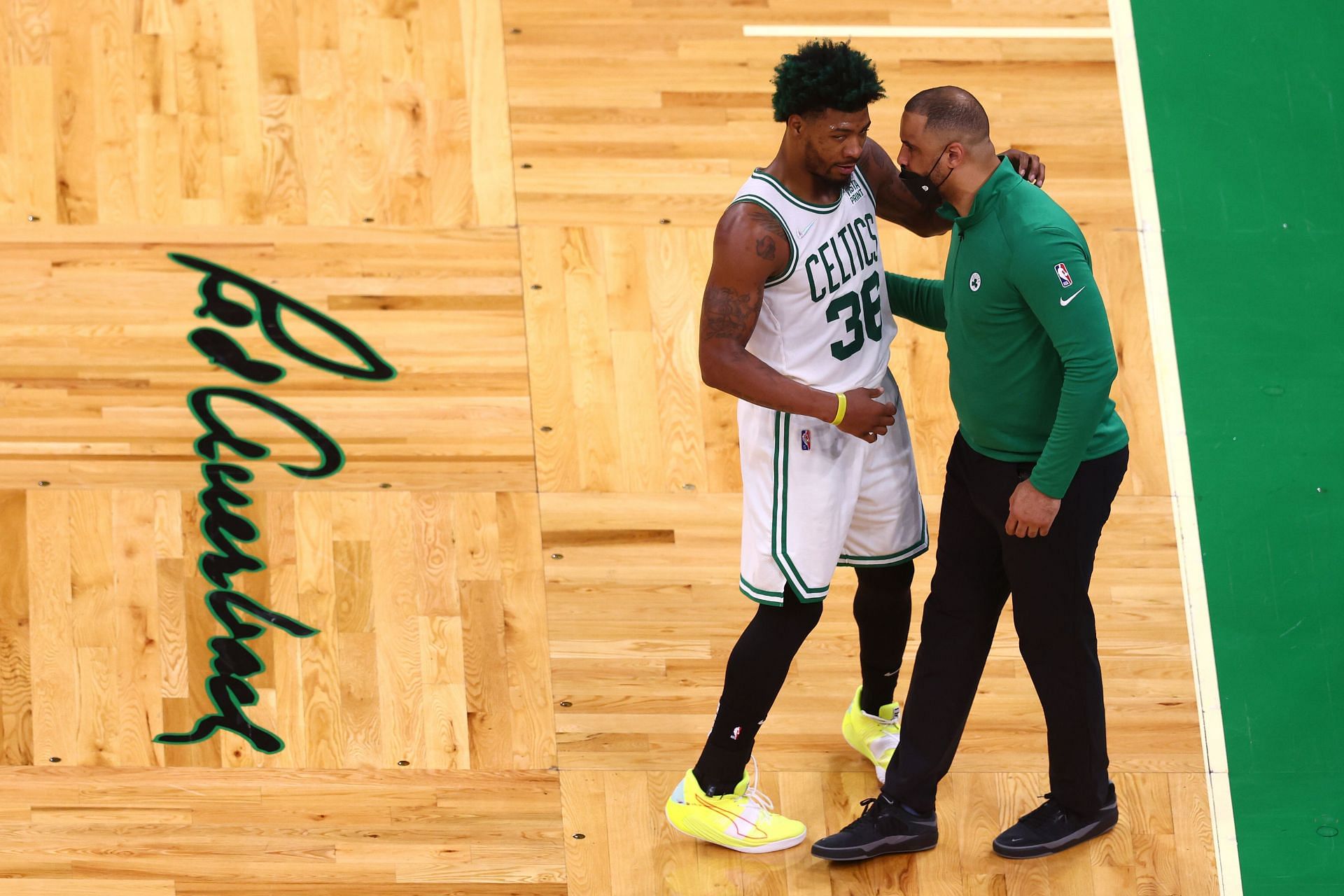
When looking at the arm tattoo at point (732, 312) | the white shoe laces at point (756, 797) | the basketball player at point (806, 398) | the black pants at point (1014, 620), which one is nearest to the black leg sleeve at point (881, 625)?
the basketball player at point (806, 398)

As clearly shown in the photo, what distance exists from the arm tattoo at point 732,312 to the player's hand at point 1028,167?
0.70 m

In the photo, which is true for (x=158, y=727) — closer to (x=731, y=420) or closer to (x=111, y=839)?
(x=111, y=839)

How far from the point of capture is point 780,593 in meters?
4.09

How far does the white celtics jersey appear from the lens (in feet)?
12.8

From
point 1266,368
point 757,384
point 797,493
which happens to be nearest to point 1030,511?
point 797,493

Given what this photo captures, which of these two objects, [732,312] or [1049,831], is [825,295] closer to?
[732,312]

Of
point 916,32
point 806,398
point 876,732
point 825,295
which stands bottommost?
point 876,732

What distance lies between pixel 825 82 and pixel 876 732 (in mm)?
1744

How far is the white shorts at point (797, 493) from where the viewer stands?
4.07m

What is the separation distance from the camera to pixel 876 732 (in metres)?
4.61

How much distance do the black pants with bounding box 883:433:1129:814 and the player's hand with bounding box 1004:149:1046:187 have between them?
0.62 metres

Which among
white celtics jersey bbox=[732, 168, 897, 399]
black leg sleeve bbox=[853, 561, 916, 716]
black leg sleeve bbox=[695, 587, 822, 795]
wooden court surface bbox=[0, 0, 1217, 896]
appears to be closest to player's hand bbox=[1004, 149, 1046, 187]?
white celtics jersey bbox=[732, 168, 897, 399]

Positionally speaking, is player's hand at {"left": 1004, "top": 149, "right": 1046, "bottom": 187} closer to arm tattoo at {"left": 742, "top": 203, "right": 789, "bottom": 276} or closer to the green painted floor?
arm tattoo at {"left": 742, "top": 203, "right": 789, "bottom": 276}

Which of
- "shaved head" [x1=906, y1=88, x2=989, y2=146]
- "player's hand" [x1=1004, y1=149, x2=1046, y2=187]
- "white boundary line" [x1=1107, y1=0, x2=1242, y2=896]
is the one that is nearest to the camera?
"shaved head" [x1=906, y1=88, x2=989, y2=146]
